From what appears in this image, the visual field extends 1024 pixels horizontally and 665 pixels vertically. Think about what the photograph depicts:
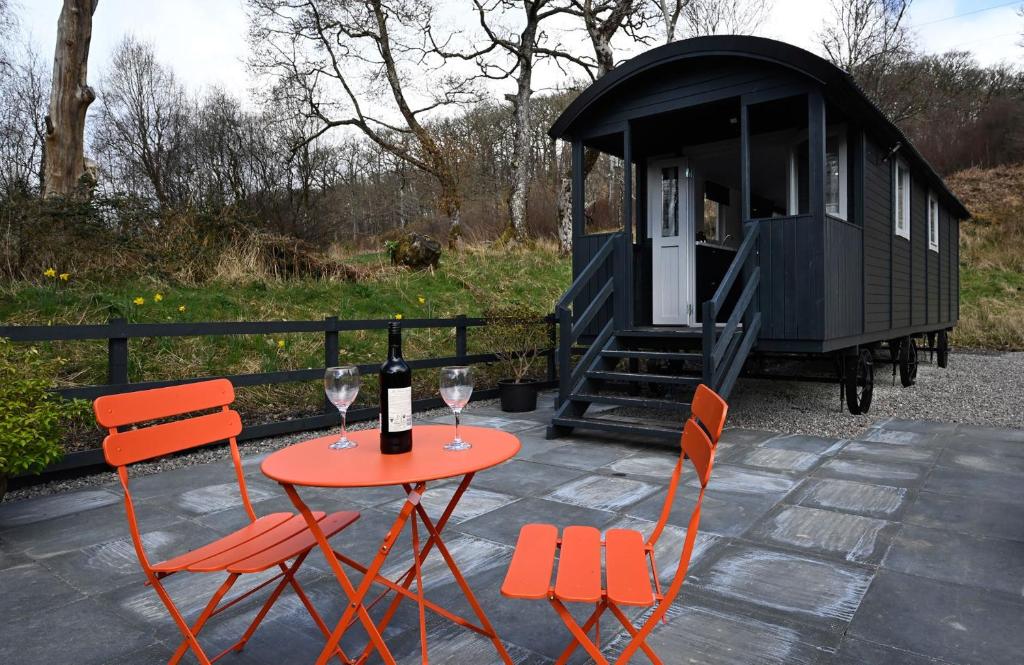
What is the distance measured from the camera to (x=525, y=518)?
3.32 m

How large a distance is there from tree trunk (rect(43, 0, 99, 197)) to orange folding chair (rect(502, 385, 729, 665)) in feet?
34.7

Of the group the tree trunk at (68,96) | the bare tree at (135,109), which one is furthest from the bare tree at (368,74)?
the tree trunk at (68,96)

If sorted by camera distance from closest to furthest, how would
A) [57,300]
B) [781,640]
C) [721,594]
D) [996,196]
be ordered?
[781,640], [721,594], [57,300], [996,196]

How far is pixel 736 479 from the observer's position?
13.4ft

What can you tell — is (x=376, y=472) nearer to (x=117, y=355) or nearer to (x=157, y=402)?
(x=157, y=402)

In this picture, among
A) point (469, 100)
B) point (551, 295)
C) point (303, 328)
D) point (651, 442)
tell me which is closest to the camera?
point (651, 442)

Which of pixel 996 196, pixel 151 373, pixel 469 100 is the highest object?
pixel 469 100

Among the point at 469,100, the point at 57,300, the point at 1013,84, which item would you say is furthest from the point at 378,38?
the point at 1013,84

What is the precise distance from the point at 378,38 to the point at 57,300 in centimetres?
1227

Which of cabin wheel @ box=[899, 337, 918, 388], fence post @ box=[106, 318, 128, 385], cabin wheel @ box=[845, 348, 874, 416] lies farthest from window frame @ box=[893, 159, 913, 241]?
fence post @ box=[106, 318, 128, 385]

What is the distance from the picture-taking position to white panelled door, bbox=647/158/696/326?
713 centimetres

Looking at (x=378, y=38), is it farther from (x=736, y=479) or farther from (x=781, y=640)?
(x=781, y=640)

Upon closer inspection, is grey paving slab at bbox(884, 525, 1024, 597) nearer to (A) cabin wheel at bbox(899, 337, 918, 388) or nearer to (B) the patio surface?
(B) the patio surface

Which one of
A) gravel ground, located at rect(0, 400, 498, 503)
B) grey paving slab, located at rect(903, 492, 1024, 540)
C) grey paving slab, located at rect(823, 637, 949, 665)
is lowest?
grey paving slab, located at rect(903, 492, 1024, 540)
